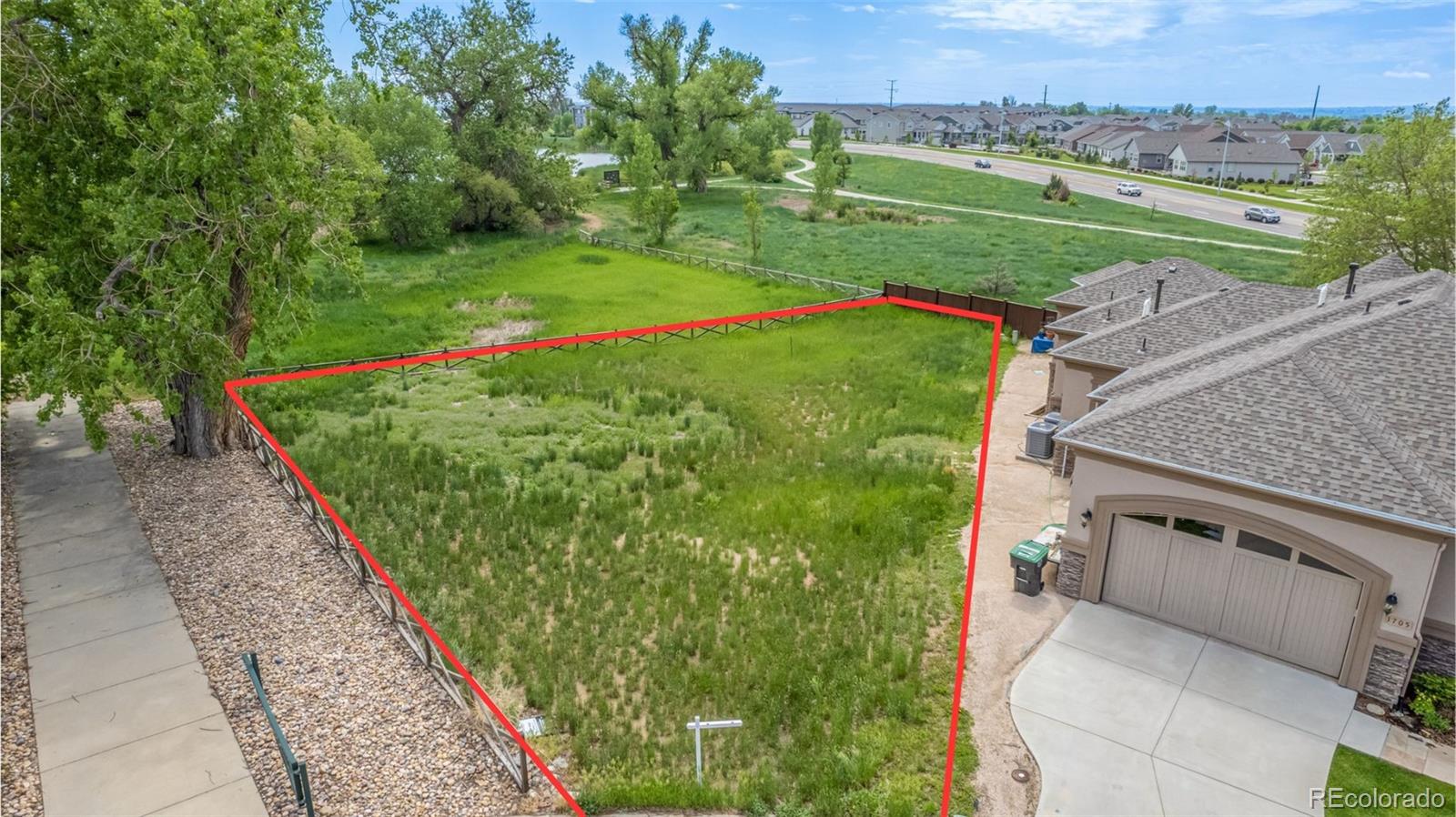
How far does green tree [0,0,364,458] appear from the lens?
40.1ft

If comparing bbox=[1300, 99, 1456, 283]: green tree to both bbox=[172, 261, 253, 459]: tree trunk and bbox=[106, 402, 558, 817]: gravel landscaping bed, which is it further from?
bbox=[172, 261, 253, 459]: tree trunk

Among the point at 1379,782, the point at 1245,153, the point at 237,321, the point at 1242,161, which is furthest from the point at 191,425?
the point at 1245,153

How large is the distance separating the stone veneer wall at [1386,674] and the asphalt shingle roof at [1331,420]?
1.94m

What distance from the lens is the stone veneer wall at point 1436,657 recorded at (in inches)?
436

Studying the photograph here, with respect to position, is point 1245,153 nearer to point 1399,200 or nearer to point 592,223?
point 1399,200

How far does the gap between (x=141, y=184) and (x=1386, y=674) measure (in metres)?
19.1

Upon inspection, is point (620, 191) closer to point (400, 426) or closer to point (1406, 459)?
point (400, 426)

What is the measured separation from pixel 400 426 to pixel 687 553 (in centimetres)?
970

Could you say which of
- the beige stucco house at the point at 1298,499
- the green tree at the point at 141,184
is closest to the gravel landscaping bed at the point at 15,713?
the green tree at the point at 141,184

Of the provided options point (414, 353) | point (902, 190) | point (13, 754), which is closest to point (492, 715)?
point (13, 754)

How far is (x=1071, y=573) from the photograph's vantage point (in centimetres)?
1362

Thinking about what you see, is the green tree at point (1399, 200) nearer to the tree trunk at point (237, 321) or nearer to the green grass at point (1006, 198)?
the green grass at point (1006, 198)

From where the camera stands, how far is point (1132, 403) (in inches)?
536

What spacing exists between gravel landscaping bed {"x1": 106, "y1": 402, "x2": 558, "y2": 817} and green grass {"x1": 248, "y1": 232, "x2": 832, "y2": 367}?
36.4ft
